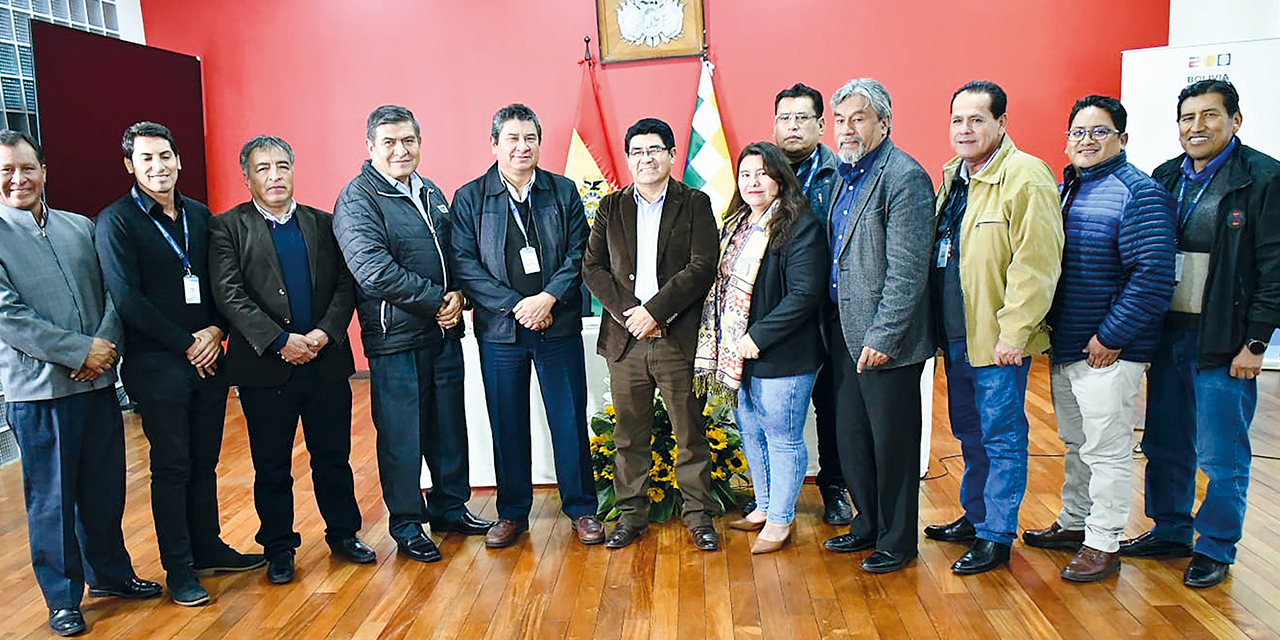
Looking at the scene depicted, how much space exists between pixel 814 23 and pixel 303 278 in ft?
13.6

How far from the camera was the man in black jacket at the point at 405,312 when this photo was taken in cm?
314

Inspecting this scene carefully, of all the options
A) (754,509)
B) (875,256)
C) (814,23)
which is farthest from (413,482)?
(814,23)

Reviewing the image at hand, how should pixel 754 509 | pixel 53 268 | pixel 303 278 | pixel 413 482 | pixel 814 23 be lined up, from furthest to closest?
pixel 814 23, pixel 754 509, pixel 413 482, pixel 303 278, pixel 53 268

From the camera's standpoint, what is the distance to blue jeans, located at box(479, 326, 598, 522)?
3326 mm

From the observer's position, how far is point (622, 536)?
3.33 meters

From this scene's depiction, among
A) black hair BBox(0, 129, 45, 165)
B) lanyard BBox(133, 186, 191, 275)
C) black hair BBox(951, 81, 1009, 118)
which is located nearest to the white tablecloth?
lanyard BBox(133, 186, 191, 275)

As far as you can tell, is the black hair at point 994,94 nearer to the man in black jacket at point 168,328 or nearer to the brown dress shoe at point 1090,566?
the brown dress shoe at point 1090,566

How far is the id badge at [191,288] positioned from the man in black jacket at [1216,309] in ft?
10.00

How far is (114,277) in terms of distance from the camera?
2811mm

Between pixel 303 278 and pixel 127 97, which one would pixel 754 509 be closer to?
pixel 303 278

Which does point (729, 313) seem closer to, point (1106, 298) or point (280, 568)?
point (1106, 298)

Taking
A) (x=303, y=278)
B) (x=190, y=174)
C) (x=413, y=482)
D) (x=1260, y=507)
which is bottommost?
(x=1260, y=507)

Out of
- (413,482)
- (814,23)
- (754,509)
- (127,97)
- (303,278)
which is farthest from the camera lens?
(814,23)

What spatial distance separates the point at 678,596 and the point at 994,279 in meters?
1.38
